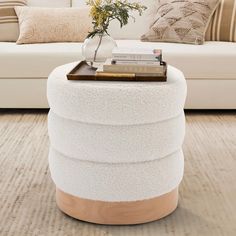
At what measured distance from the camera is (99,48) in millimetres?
2410

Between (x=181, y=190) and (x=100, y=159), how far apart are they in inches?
23.9

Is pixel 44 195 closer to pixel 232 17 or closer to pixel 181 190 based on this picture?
pixel 181 190

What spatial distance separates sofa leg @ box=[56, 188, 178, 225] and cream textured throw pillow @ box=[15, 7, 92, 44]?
6.64 feet

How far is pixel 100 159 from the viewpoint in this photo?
78.0 inches

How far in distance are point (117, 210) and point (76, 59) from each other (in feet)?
5.81

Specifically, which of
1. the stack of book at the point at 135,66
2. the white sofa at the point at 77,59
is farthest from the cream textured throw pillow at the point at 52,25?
the stack of book at the point at 135,66

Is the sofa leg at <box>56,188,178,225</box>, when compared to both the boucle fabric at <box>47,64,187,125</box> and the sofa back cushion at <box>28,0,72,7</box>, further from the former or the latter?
the sofa back cushion at <box>28,0,72,7</box>

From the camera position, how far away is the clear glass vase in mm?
2406

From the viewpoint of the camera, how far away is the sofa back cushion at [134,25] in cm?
423

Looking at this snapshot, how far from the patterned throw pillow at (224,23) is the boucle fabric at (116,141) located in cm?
223

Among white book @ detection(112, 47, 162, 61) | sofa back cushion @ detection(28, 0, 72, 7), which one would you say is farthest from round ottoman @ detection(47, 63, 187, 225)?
sofa back cushion @ detection(28, 0, 72, 7)

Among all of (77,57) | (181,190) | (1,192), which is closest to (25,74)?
(77,57)

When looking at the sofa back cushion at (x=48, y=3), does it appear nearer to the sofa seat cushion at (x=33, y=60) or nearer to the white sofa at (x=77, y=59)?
the white sofa at (x=77, y=59)

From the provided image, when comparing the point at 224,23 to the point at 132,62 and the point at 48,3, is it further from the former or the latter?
the point at 132,62
